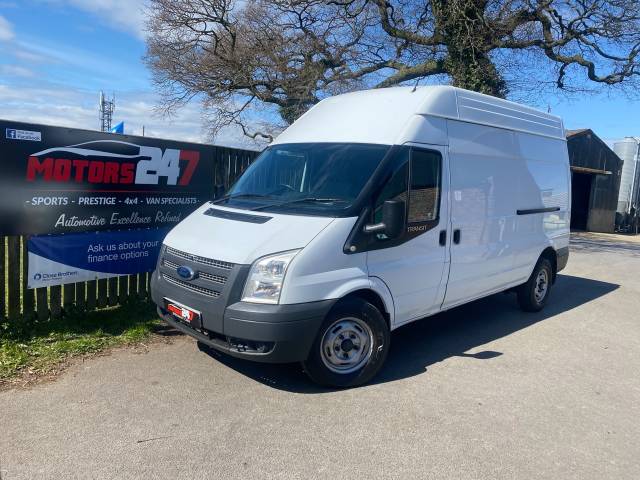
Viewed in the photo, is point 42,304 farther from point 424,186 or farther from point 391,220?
point 424,186

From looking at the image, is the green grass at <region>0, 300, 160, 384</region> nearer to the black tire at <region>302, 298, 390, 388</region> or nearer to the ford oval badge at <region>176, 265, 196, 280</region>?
the ford oval badge at <region>176, 265, 196, 280</region>

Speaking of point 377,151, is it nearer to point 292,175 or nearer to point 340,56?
point 292,175

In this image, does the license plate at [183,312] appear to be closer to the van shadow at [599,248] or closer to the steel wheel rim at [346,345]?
the steel wheel rim at [346,345]

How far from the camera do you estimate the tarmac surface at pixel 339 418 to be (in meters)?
3.35

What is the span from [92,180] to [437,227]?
3.81 meters

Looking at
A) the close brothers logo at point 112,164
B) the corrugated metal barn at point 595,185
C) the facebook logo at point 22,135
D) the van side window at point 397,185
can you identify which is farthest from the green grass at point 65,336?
the corrugated metal barn at point 595,185

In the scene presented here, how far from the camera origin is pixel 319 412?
4.06 m

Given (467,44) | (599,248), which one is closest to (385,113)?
(467,44)

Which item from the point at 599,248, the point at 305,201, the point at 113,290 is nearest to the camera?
the point at 305,201

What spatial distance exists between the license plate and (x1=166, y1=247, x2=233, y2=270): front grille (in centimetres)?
42

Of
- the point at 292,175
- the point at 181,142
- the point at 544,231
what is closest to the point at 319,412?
the point at 292,175

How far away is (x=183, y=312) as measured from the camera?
15.0 ft

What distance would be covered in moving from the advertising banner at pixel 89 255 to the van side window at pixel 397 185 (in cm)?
328

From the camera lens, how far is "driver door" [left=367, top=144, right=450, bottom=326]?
4691 millimetres
